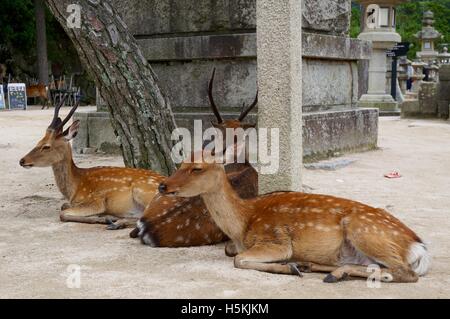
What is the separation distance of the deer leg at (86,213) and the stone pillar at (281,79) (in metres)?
1.25

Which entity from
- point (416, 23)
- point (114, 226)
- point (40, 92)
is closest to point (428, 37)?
point (416, 23)

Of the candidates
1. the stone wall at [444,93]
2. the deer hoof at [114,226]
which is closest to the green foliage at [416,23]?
the stone wall at [444,93]

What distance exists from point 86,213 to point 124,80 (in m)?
1.23

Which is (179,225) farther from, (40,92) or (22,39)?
(22,39)

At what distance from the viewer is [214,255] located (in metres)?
3.75

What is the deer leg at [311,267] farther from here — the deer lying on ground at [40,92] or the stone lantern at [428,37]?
the stone lantern at [428,37]

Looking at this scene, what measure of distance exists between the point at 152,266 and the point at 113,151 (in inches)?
193

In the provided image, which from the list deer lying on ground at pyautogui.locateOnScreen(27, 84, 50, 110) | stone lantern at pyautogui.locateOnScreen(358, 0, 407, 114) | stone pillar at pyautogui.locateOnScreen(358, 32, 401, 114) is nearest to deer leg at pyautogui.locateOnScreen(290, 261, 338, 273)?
stone lantern at pyautogui.locateOnScreen(358, 0, 407, 114)

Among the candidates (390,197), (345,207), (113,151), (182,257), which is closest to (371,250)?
(345,207)

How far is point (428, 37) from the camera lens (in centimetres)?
2970

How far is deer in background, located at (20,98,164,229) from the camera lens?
4.62m

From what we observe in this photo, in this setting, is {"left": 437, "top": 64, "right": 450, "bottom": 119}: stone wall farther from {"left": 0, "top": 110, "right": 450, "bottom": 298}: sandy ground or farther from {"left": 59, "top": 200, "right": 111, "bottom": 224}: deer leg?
{"left": 59, "top": 200, "right": 111, "bottom": 224}: deer leg

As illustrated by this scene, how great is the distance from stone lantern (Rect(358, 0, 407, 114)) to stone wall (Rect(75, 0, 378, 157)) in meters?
9.28
